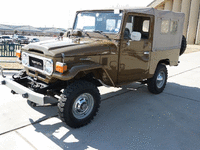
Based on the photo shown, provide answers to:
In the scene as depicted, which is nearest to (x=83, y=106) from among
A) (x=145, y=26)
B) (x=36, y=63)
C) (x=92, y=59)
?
(x=92, y=59)

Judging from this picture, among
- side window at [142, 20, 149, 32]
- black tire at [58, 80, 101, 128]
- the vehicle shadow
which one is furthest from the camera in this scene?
side window at [142, 20, 149, 32]

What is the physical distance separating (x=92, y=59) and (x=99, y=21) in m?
1.23

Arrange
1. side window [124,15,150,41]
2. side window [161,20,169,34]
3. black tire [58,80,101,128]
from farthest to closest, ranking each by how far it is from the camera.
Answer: side window [161,20,169,34], side window [124,15,150,41], black tire [58,80,101,128]

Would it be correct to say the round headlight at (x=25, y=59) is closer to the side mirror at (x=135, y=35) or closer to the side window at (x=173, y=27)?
the side mirror at (x=135, y=35)

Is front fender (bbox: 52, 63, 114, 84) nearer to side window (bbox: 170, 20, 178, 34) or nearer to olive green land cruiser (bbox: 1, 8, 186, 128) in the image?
olive green land cruiser (bbox: 1, 8, 186, 128)

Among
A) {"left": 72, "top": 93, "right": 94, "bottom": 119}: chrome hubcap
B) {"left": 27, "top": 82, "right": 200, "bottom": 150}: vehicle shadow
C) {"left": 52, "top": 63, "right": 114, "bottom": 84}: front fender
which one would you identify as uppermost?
{"left": 52, "top": 63, "right": 114, "bottom": 84}: front fender

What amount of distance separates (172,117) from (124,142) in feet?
5.42

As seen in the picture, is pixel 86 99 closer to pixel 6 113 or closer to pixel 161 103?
pixel 6 113

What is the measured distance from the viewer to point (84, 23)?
4.91 metres

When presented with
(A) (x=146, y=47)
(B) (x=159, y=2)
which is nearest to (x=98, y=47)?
(A) (x=146, y=47)

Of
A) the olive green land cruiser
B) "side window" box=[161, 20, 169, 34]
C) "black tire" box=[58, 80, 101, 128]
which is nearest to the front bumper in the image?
the olive green land cruiser

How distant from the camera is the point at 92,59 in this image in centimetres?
382

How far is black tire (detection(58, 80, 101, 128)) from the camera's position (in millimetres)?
3485

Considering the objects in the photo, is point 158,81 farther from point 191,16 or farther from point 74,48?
point 191,16
